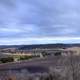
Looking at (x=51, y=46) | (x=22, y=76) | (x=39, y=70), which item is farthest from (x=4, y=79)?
(x=51, y=46)

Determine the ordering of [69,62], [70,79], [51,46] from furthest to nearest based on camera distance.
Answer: [51,46] < [69,62] < [70,79]

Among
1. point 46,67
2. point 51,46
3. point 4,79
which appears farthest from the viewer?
point 51,46

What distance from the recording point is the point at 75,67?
27938 mm

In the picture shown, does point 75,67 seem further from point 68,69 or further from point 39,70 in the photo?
point 39,70

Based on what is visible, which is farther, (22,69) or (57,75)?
(22,69)

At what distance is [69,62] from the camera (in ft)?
94.5

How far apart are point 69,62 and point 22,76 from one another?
212 inches

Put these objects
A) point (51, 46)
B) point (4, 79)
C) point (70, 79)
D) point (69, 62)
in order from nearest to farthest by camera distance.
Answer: point (4, 79) < point (70, 79) < point (69, 62) < point (51, 46)

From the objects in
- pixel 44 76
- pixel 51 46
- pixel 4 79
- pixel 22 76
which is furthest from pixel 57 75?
pixel 51 46

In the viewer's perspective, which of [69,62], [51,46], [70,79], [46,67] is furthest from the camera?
[51,46]

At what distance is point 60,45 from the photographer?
108 metres

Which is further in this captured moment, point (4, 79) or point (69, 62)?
point (69, 62)

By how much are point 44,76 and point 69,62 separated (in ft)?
11.6

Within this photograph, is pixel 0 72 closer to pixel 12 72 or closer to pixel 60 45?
pixel 12 72
